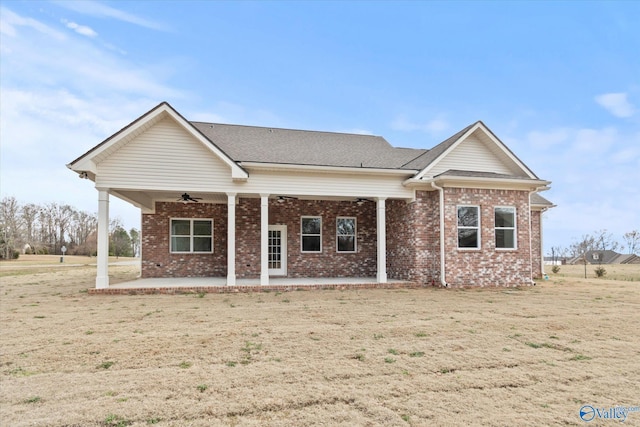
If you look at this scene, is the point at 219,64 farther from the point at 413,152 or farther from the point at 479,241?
the point at 479,241

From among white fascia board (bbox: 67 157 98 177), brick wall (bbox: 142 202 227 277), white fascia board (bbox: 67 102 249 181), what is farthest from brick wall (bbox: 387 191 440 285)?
white fascia board (bbox: 67 157 98 177)

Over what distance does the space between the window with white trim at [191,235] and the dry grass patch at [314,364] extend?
5852 millimetres

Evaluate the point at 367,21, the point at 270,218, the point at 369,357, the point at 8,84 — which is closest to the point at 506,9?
the point at 367,21

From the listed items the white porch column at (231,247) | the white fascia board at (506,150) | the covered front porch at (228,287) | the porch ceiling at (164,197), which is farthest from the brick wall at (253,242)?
the white fascia board at (506,150)

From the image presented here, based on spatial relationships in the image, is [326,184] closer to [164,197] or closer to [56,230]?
[164,197]

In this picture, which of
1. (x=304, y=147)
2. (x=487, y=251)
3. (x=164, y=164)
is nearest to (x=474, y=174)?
(x=487, y=251)

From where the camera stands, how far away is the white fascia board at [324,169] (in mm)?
11901

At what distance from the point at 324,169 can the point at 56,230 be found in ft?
202

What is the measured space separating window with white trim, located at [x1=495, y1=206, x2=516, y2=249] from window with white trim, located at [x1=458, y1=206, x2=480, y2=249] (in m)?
0.86

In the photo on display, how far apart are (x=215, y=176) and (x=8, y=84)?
953 cm

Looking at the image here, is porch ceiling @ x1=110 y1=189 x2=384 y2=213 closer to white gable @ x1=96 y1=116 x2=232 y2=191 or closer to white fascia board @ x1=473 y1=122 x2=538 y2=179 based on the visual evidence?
white gable @ x1=96 y1=116 x2=232 y2=191

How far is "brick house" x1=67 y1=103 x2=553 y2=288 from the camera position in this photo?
1140 cm

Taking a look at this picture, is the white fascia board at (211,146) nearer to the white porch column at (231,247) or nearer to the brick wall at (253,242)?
the white porch column at (231,247)

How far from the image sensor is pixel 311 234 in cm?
1500
